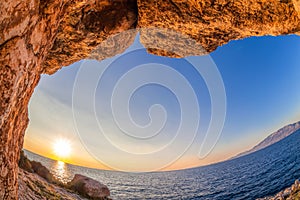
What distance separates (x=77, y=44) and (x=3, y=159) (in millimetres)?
7767

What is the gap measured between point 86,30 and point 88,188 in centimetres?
1637

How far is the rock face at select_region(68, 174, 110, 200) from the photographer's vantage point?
65.4 feet

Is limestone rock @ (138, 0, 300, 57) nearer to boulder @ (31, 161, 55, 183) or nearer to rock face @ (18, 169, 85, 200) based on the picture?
rock face @ (18, 169, 85, 200)

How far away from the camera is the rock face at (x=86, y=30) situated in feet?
13.2

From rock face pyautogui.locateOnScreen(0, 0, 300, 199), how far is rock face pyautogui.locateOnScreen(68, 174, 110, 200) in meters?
12.3

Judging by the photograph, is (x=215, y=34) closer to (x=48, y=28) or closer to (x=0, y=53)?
(x=48, y=28)

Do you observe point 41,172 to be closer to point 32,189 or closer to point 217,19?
point 32,189

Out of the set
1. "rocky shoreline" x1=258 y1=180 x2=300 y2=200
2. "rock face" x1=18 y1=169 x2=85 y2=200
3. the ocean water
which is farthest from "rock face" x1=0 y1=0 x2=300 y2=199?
the ocean water

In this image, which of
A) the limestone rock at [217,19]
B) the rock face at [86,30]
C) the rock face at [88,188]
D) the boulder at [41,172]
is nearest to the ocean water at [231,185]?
the rock face at [88,188]

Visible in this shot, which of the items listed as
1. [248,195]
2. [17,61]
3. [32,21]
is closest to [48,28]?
[32,21]

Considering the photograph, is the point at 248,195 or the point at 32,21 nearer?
the point at 32,21

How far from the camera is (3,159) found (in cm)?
473

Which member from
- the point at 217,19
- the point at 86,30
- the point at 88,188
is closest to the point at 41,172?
the point at 88,188

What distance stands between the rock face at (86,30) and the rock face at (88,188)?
12336mm
